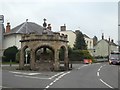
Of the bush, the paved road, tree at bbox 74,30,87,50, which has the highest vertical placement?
tree at bbox 74,30,87,50

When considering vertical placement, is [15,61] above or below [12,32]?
below

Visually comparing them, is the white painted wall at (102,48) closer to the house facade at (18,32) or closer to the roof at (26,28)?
the roof at (26,28)

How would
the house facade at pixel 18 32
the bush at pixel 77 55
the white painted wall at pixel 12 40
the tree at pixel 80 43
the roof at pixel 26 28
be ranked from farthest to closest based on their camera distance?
the tree at pixel 80 43
the white painted wall at pixel 12 40
the house facade at pixel 18 32
the roof at pixel 26 28
the bush at pixel 77 55

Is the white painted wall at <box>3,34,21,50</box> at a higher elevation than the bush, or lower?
higher

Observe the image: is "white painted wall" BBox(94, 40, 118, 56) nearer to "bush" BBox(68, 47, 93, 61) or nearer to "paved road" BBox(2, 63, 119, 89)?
"bush" BBox(68, 47, 93, 61)

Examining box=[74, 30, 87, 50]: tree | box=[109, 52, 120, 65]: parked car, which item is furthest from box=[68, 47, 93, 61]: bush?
box=[74, 30, 87, 50]: tree

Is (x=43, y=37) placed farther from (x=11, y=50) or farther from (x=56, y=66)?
(x=11, y=50)

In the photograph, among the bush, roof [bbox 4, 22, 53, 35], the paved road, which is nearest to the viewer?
the paved road

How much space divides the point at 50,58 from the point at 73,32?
65.5 metres

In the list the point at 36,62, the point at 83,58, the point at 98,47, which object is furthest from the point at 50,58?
the point at 98,47

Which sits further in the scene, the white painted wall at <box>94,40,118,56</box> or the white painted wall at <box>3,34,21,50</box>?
the white painted wall at <box>94,40,118,56</box>

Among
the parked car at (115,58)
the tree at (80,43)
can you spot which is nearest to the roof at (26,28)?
the tree at (80,43)

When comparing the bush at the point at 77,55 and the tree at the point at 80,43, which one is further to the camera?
the tree at the point at 80,43

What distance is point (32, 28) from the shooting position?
8306 centimetres
